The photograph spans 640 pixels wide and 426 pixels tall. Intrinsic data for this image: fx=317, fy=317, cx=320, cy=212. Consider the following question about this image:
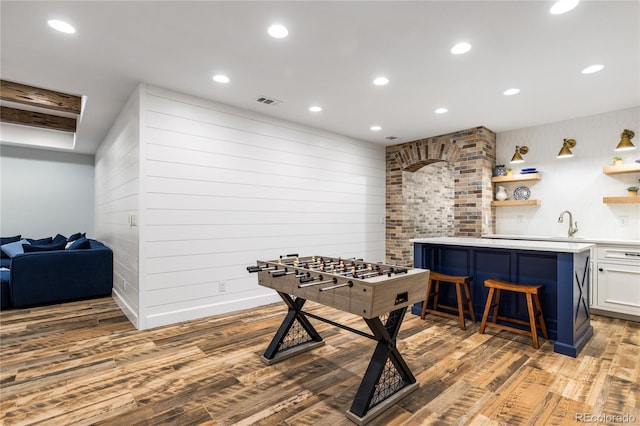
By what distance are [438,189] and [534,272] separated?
427 centimetres

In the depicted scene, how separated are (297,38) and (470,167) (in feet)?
11.8

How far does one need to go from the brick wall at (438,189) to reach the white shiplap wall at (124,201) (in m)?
4.28

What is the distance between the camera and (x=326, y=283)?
208 centimetres

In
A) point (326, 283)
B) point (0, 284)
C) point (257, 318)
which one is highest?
point (326, 283)

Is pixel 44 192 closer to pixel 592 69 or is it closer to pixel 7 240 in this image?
pixel 7 240

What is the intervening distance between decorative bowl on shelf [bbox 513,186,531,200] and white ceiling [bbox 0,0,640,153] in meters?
Answer: 1.25

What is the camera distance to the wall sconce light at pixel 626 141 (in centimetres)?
387

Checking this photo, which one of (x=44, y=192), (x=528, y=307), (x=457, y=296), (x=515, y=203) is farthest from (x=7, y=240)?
(x=515, y=203)

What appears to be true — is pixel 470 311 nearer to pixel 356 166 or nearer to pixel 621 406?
pixel 621 406

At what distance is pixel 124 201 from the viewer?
397cm

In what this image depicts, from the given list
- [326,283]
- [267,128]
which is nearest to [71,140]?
[267,128]

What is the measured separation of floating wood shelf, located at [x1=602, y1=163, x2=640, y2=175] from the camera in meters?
3.88

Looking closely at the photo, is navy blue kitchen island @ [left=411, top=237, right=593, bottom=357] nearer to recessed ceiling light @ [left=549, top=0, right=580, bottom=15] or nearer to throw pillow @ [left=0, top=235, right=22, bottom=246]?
recessed ceiling light @ [left=549, top=0, right=580, bottom=15]

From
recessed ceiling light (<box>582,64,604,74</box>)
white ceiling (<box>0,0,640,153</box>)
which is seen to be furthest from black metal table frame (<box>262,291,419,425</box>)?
recessed ceiling light (<box>582,64,604,74</box>)
